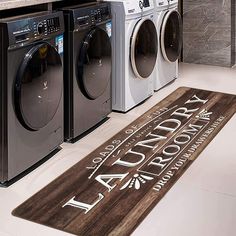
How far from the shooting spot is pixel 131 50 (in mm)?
3785

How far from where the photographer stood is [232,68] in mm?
5629

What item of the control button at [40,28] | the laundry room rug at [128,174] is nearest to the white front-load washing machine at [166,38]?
the laundry room rug at [128,174]

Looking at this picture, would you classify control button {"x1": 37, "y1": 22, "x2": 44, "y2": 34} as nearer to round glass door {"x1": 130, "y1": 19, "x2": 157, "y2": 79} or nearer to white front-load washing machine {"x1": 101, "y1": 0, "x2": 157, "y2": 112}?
white front-load washing machine {"x1": 101, "y1": 0, "x2": 157, "y2": 112}

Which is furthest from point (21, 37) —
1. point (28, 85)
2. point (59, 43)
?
point (59, 43)

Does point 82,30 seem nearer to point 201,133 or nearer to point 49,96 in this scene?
point 49,96

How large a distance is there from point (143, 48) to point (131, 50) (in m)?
0.20

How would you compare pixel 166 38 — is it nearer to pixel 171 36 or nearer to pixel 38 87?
pixel 171 36

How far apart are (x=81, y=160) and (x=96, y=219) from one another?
75 centimetres

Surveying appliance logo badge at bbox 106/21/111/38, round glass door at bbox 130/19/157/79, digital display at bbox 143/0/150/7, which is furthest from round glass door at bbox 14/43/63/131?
digital display at bbox 143/0/150/7

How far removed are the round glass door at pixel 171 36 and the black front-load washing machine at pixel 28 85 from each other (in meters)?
1.72

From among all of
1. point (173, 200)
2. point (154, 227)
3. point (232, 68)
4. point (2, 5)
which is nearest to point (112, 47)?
point (2, 5)

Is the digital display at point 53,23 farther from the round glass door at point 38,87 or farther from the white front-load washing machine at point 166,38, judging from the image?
the white front-load washing machine at point 166,38

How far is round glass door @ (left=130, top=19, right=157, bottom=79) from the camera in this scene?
12.5 ft

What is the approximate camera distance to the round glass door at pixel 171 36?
442cm
